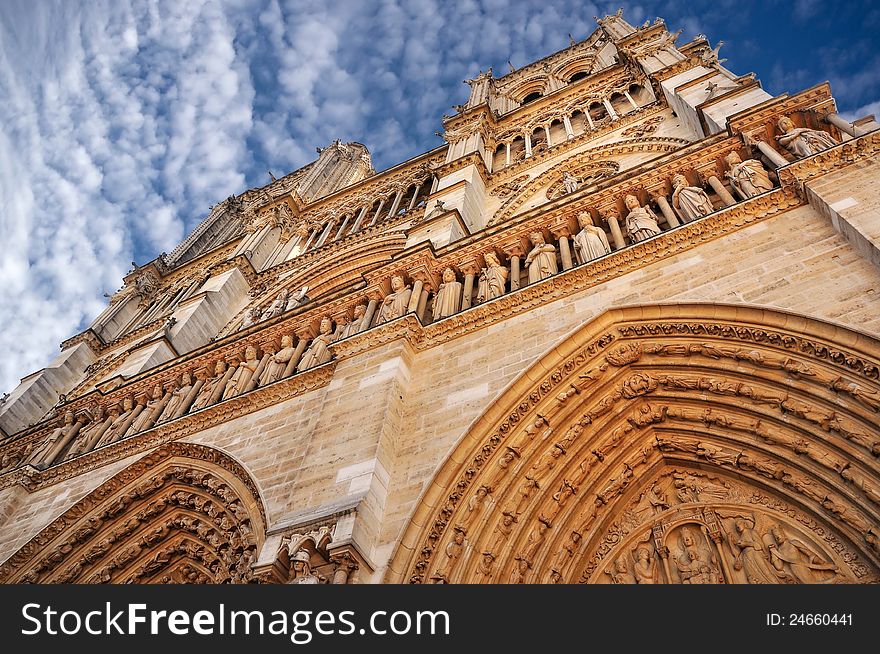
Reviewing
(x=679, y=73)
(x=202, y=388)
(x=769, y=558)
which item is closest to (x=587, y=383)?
(x=769, y=558)

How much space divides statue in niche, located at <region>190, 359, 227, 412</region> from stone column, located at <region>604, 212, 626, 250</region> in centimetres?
570

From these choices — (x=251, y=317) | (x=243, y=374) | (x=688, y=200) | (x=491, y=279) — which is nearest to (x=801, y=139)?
(x=688, y=200)

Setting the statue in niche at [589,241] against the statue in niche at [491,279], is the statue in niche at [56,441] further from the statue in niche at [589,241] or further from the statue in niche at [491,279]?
the statue in niche at [589,241]

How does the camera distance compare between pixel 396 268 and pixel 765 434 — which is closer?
pixel 765 434

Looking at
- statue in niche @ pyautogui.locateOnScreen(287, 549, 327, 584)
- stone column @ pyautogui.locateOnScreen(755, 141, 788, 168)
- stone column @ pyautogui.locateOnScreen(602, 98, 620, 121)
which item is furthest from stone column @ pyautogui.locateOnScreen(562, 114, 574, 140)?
statue in niche @ pyautogui.locateOnScreen(287, 549, 327, 584)

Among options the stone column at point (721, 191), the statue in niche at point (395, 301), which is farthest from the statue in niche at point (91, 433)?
the stone column at point (721, 191)

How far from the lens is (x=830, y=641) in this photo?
3084 millimetres

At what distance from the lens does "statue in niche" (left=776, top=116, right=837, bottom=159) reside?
647 centimetres

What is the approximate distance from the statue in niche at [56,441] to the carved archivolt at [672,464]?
7405 mm

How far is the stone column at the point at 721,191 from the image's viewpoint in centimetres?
676

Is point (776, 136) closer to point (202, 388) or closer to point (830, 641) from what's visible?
point (830, 641)

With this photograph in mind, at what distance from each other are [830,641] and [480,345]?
13.5ft

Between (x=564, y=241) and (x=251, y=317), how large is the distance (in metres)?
9.13

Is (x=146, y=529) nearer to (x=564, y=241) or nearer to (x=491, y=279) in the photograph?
(x=491, y=279)
